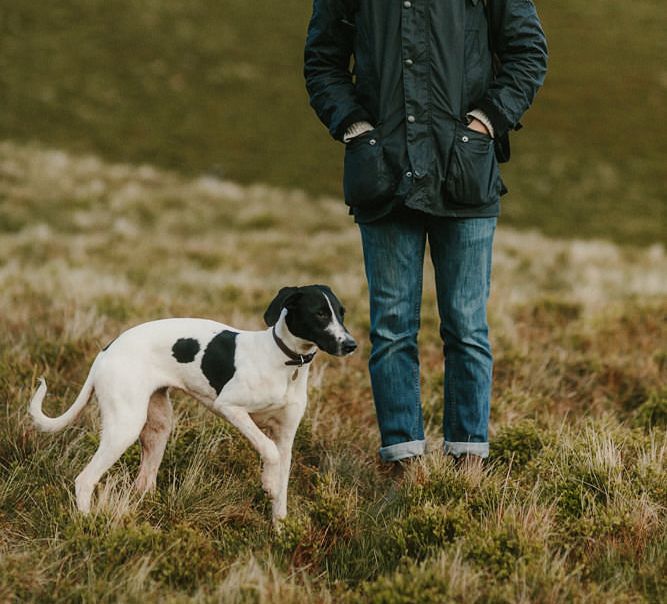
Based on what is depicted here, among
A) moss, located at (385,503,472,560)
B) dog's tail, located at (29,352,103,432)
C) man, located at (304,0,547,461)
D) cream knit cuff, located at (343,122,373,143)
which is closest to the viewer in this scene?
moss, located at (385,503,472,560)

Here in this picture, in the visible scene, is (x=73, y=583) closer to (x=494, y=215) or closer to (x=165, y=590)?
(x=165, y=590)

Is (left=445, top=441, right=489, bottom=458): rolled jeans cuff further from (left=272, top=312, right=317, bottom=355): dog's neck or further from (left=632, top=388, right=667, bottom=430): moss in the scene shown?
(left=632, top=388, right=667, bottom=430): moss

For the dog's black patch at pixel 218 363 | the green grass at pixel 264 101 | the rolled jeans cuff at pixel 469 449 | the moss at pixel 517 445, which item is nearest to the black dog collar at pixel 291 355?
the dog's black patch at pixel 218 363

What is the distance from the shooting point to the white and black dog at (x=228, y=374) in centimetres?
419

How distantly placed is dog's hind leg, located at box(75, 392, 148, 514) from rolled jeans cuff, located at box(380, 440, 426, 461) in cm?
142

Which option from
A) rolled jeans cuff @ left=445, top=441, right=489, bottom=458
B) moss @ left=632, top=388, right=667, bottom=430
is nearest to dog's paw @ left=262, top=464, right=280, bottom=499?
rolled jeans cuff @ left=445, top=441, right=489, bottom=458

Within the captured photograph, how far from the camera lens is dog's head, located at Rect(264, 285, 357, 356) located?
4148mm

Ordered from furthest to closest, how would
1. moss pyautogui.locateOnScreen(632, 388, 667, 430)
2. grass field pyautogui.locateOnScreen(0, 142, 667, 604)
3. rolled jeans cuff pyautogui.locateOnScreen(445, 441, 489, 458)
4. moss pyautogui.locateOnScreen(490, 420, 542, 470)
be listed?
moss pyautogui.locateOnScreen(632, 388, 667, 430)
moss pyautogui.locateOnScreen(490, 420, 542, 470)
rolled jeans cuff pyautogui.locateOnScreen(445, 441, 489, 458)
grass field pyautogui.locateOnScreen(0, 142, 667, 604)

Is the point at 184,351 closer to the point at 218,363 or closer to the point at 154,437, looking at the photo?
the point at 218,363

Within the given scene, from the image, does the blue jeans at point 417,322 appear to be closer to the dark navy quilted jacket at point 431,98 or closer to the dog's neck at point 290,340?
the dark navy quilted jacket at point 431,98

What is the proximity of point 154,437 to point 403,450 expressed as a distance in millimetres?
1299

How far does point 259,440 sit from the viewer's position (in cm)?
424

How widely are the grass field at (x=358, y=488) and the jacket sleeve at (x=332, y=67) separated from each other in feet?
5.86

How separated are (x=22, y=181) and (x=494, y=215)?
1554 centimetres
